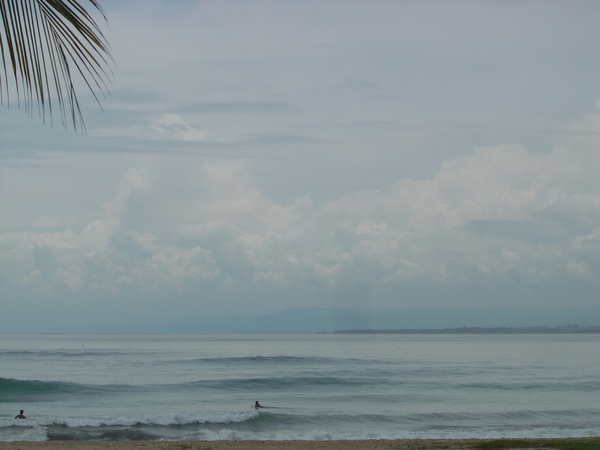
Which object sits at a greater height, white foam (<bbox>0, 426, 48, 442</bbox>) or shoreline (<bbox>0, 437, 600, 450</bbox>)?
shoreline (<bbox>0, 437, 600, 450</bbox>)

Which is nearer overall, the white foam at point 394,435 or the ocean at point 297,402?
the white foam at point 394,435

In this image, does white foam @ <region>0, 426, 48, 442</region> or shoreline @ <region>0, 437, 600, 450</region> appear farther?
white foam @ <region>0, 426, 48, 442</region>

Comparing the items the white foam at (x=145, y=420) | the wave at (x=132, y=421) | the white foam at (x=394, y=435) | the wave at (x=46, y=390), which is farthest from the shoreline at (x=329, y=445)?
the wave at (x=46, y=390)

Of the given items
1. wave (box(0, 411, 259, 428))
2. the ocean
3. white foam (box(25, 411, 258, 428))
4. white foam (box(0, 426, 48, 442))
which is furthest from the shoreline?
white foam (box(25, 411, 258, 428))

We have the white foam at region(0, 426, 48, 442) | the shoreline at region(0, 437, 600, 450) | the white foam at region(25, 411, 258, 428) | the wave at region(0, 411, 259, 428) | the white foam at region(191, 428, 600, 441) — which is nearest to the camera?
the shoreline at region(0, 437, 600, 450)

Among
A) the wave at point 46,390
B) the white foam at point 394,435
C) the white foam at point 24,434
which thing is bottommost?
the wave at point 46,390

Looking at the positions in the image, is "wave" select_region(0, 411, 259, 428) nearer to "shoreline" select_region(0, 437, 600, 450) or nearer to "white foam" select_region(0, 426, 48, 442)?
"white foam" select_region(0, 426, 48, 442)

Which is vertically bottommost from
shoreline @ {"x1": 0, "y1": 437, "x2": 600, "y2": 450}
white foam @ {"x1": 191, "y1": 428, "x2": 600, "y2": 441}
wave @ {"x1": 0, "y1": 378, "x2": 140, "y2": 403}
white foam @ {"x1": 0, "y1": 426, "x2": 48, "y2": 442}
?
wave @ {"x1": 0, "y1": 378, "x2": 140, "y2": 403}

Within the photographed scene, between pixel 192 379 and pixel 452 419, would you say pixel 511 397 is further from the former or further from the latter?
pixel 192 379

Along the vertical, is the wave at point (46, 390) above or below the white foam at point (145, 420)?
below

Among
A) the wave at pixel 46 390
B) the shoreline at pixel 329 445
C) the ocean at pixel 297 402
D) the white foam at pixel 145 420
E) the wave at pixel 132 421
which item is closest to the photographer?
the shoreline at pixel 329 445

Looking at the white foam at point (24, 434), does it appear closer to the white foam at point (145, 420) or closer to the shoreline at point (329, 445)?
the white foam at point (145, 420)

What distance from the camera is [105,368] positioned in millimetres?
51250

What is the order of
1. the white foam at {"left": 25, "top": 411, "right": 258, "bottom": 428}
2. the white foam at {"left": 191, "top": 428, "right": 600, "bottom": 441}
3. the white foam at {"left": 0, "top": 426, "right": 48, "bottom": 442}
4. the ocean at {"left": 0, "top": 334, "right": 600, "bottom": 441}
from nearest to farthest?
the white foam at {"left": 0, "top": 426, "right": 48, "bottom": 442} → the white foam at {"left": 191, "top": 428, "right": 600, "bottom": 441} → the ocean at {"left": 0, "top": 334, "right": 600, "bottom": 441} → the white foam at {"left": 25, "top": 411, "right": 258, "bottom": 428}
